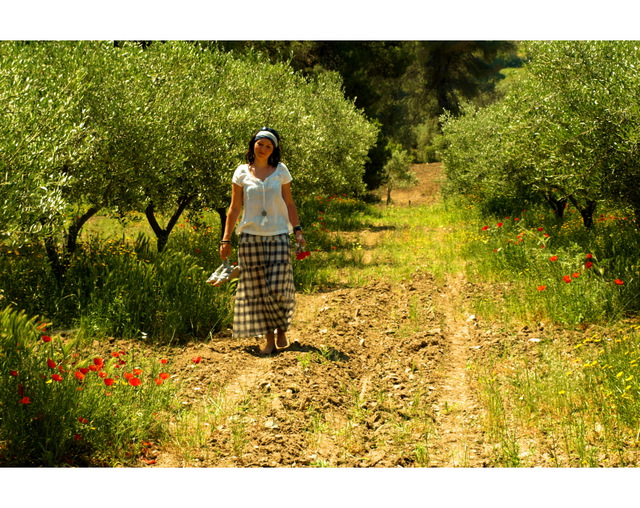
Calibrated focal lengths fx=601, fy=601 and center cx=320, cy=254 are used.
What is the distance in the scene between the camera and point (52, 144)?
6.52 meters

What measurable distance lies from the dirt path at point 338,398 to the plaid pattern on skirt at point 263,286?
0.40 meters

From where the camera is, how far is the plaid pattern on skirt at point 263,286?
23.5 feet

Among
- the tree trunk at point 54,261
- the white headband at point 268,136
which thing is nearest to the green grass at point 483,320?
the tree trunk at point 54,261

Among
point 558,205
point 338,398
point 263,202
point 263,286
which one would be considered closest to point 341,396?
point 338,398

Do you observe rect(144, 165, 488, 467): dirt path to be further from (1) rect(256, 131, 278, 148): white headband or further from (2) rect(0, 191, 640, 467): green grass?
(1) rect(256, 131, 278, 148): white headband

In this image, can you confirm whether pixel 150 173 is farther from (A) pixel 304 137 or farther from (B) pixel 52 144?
(A) pixel 304 137

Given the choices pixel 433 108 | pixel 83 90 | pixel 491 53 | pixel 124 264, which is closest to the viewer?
pixel 83 90

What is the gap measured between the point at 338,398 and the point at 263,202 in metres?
2.45

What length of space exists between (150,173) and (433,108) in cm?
4193

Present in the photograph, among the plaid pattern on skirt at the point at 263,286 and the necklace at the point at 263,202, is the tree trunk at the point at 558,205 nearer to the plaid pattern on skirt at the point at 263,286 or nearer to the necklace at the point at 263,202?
the plaid pattern on skirt at the point at 263,286

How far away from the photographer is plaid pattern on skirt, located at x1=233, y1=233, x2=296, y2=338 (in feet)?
23.5

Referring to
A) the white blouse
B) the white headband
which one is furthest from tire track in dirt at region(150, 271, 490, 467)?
the white headband

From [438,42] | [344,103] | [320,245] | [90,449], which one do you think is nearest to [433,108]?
[438,42]

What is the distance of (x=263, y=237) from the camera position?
718cm
